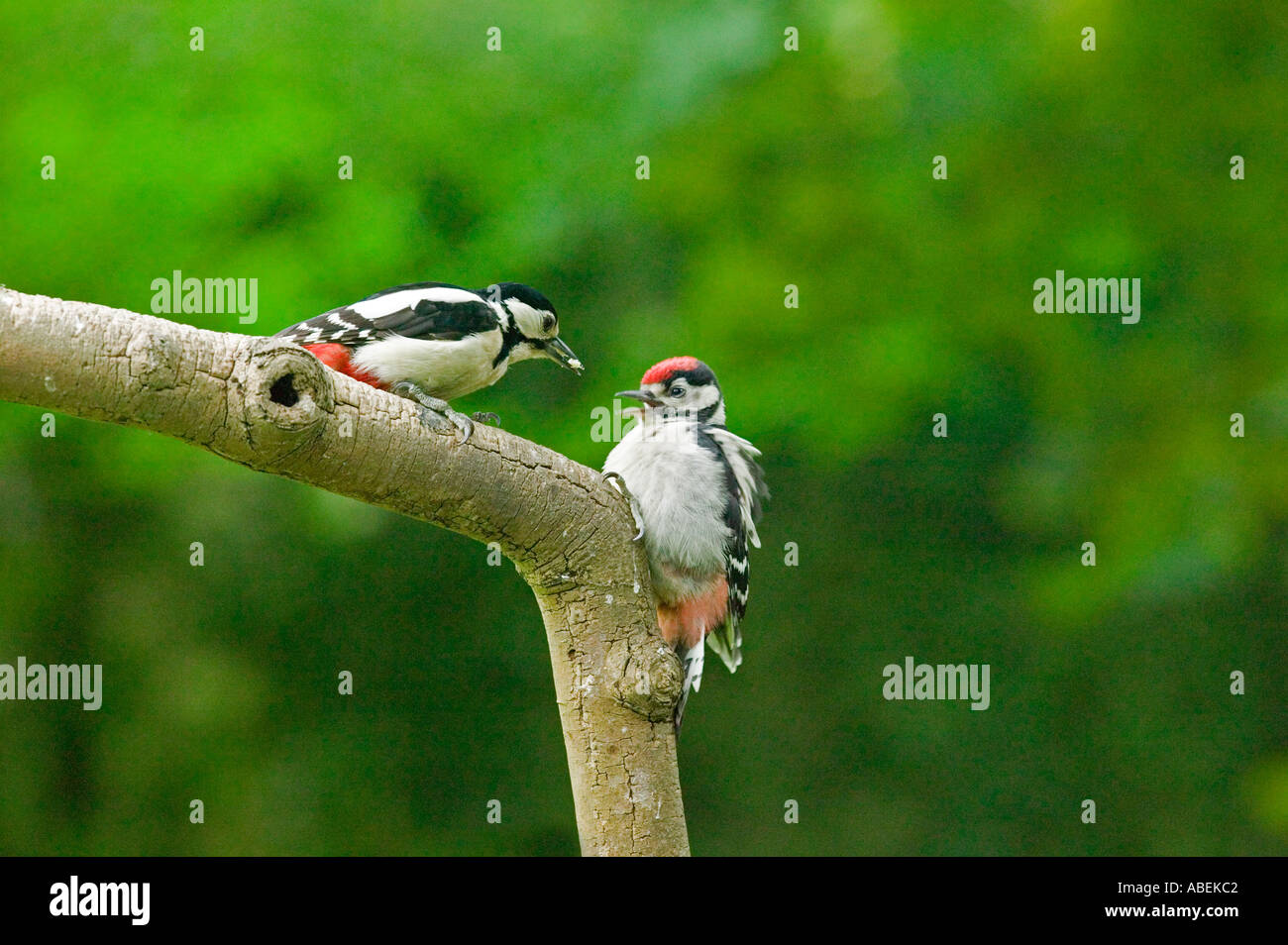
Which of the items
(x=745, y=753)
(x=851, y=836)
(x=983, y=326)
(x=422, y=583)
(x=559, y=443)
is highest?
(x=983, y=326)

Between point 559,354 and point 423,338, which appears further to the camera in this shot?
point 559,354

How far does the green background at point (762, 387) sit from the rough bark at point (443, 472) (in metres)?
2.80

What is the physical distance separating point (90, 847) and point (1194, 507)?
6.32 meters

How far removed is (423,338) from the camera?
373 centimetres

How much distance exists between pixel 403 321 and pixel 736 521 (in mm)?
1209

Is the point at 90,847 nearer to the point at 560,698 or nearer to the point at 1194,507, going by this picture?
the point at 560,698

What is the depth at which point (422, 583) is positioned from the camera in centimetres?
729

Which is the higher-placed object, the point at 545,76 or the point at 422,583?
the point at 545,76

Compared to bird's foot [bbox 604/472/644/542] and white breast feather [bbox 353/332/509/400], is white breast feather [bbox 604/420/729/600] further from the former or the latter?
white breast feather [bbox 353/332/509/400]

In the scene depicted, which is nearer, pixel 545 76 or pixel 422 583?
pixel 545 76

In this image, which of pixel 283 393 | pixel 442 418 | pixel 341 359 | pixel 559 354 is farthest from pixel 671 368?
pixel 283 393

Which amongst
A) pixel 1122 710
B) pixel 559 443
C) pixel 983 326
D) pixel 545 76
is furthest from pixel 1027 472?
pixel 545 76

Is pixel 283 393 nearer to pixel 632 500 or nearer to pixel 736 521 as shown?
pixel 632 500

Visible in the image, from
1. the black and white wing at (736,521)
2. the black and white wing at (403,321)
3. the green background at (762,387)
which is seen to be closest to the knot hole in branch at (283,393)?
the black and white wing at (403,321)
